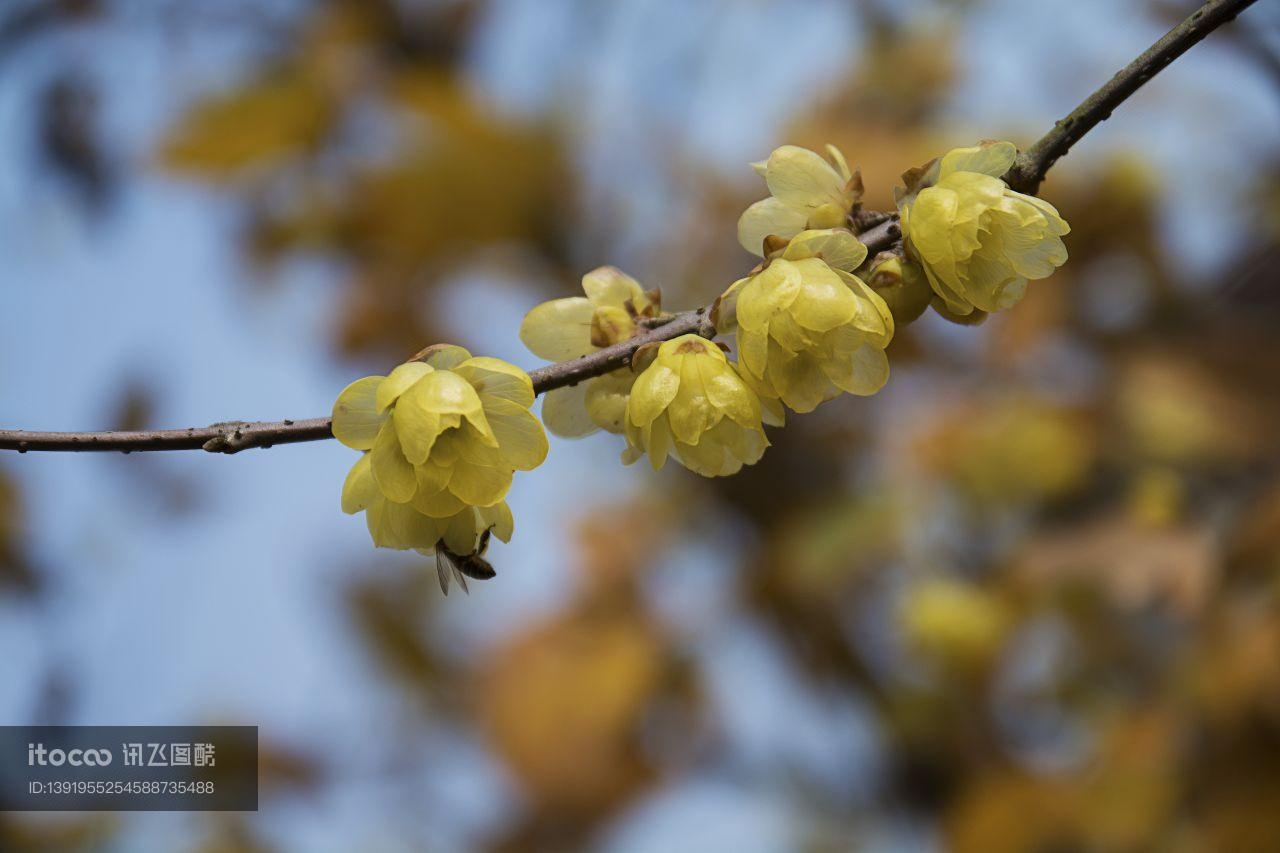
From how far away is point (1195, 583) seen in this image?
1563 mm

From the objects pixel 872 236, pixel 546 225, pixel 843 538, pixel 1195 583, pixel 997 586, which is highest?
pixel 546 225

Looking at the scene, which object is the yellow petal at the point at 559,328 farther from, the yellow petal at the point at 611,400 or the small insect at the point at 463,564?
the small insect at the point at 463,564

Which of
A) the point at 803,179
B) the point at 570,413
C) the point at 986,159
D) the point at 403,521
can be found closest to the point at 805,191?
the point at 803,179

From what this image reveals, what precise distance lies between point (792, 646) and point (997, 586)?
1.95 ft

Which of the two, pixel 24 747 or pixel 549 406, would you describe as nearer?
pixel 549 406

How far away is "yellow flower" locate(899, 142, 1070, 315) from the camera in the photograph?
57cm

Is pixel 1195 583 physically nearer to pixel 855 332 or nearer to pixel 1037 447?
pixel 1037 447

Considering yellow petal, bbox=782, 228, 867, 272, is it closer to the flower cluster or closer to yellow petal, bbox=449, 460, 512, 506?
the flower cluster

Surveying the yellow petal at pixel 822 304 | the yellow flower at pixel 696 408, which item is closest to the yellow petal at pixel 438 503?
the yellow flower at pixel 696 408

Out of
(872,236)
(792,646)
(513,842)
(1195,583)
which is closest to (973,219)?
(872,236)

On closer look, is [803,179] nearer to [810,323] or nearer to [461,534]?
[810,323]

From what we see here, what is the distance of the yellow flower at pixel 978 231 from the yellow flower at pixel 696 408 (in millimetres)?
130

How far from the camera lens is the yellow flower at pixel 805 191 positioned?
2.11 feet

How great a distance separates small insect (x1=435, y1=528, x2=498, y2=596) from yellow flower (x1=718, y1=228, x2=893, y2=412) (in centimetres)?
18
